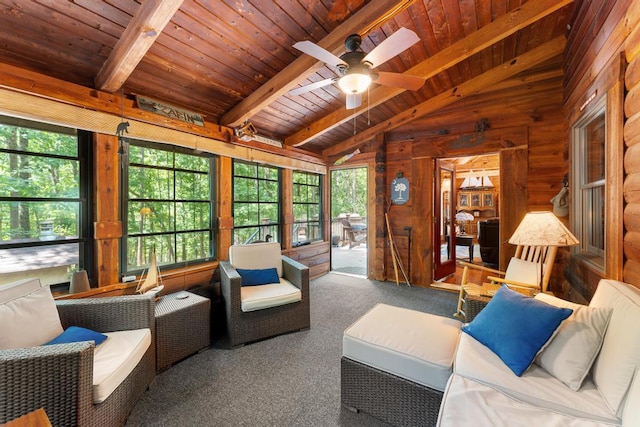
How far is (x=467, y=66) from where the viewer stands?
332 cm

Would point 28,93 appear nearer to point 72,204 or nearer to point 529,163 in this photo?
point 72,204

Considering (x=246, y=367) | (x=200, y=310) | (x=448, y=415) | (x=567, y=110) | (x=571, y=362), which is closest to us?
(x=448, y=415)

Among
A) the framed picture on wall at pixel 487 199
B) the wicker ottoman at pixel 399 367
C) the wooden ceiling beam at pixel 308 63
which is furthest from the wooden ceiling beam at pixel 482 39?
the framed picture on wall at pixel 487 199

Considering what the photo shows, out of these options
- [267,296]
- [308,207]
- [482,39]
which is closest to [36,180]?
[267,296]

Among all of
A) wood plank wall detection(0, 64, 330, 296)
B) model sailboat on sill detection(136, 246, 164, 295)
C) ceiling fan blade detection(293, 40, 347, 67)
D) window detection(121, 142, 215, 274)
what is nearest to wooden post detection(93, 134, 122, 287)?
wood plank wall detection(0, 64, 330, 296)

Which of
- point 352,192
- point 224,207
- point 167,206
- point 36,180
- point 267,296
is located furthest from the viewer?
point 352,192

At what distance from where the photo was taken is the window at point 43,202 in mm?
1935

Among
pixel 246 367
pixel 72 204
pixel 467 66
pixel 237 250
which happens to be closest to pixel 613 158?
pixel 467 66

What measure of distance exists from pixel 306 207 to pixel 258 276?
205 centimetres

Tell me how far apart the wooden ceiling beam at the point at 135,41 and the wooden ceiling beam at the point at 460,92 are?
3397 millimetres

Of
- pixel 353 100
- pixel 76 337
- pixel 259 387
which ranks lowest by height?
pixel 259 387

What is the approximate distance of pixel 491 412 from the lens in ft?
3.51

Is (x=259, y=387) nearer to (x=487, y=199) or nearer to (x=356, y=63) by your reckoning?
(x=356, y=63)

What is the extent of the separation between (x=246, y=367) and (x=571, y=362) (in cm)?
208
